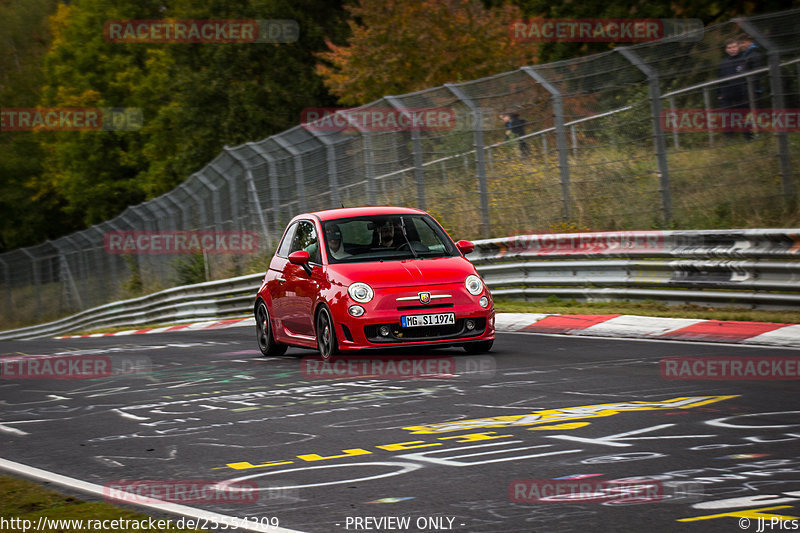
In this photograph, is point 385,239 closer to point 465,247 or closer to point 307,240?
point 465,247

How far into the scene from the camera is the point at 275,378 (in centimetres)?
1081

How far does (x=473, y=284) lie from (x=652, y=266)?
3.94m

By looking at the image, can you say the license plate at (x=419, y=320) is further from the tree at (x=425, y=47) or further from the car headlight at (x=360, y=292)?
the tree at (x=425, y=47)

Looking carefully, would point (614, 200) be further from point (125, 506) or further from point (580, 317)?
point (125, 506)

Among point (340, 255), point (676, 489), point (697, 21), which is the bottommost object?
point (676, 489)

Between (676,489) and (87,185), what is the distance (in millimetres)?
65224

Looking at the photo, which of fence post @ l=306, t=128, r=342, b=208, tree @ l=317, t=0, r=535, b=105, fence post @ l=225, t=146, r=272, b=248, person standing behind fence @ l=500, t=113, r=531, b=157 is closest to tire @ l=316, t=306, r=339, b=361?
person standing behind fence @ l=500, t=113, r=531, b=157

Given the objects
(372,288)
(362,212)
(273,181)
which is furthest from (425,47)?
(372,288)

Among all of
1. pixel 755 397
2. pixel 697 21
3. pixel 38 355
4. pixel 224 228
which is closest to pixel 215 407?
pixel 755 397

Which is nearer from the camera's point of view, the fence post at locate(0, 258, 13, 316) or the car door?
the car door

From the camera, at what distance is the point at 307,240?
1271cm

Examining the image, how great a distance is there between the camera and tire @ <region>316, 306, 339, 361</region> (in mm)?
11305

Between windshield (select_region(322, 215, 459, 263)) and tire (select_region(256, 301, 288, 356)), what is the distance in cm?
154

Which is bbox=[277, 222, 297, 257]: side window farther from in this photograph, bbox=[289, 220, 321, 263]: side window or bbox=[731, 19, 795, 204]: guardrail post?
bbox=[731, 19, 795, 204]: guardrail post
